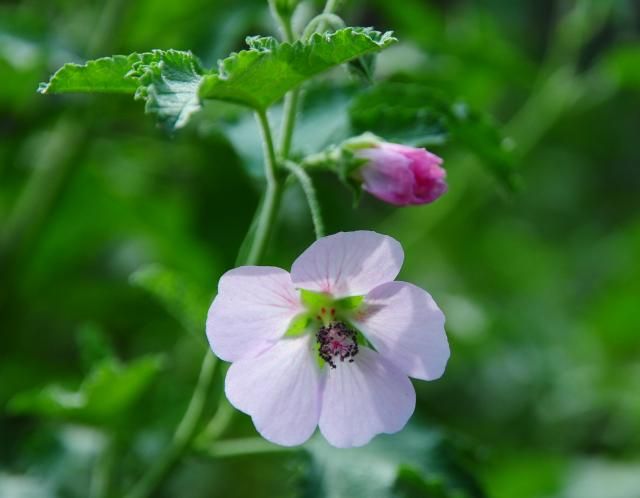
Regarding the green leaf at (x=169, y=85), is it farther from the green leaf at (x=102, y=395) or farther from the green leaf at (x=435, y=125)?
the green leaf at (x=102, y=395)

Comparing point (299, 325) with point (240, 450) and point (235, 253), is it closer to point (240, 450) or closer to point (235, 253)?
point (240, 450)

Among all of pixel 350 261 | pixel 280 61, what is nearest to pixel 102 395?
pixel 350 261

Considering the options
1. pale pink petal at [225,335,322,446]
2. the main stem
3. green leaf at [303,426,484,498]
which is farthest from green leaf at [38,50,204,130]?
green leaf at [303,426,484,498]

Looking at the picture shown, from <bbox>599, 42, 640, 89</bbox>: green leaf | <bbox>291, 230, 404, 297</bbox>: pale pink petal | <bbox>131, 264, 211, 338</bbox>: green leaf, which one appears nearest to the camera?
<bbox>291, 230, 404, 297</bbox>: pale pink petal

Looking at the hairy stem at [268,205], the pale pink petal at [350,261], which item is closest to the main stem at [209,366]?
the hairy stem at [268,205]

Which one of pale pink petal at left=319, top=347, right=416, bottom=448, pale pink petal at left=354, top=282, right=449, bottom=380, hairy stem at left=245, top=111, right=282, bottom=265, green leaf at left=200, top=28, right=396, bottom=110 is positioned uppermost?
green leaf at left=200, top=28, right=396, bottom=110

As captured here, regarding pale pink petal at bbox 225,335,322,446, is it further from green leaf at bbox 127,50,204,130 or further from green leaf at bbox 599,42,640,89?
green leaf at bbox 599,42,640,89

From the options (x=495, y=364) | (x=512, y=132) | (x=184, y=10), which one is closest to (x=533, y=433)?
(x=495, y=364)
